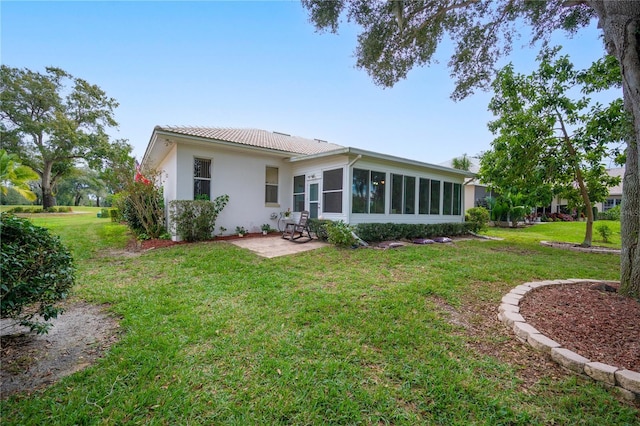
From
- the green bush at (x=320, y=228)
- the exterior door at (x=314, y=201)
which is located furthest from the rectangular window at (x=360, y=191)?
the exterior door at (x=314, y=201)

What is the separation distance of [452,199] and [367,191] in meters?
5.67

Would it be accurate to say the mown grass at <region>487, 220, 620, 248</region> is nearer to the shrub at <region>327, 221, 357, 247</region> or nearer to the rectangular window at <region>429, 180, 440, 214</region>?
the rectangular window at <region>429, 180, 440, 214</region>

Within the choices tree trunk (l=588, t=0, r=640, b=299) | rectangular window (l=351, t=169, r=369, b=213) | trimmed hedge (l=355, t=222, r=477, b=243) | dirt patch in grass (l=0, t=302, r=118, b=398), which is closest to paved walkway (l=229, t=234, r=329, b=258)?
trimmed hedge (l=355, t=222, r=477, b=243)

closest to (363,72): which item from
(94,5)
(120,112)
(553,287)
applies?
(94,5)

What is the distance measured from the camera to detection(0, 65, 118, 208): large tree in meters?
24.1

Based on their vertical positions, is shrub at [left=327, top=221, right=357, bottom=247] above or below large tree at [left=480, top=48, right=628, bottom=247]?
below

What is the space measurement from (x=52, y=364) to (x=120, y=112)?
34.7 metres

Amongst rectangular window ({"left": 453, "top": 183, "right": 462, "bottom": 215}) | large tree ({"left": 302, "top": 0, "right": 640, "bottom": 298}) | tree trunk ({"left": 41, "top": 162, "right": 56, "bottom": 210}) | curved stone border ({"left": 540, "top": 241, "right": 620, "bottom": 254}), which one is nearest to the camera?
large tree ({"left": 302, "top": 0, "right": 640, "bottom": 298})

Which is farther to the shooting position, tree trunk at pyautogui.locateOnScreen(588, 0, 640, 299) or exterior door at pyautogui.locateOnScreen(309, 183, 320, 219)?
exterior door at pyautogui.locateOnScreen(309, 183, 320, 219)

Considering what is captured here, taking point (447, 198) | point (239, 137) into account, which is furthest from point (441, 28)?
point (239, 137)

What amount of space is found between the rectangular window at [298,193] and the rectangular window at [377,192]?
278cm

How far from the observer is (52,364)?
246 centimetres

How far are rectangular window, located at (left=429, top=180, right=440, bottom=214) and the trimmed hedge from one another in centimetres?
77

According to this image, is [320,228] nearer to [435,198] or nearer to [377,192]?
[377,192]
